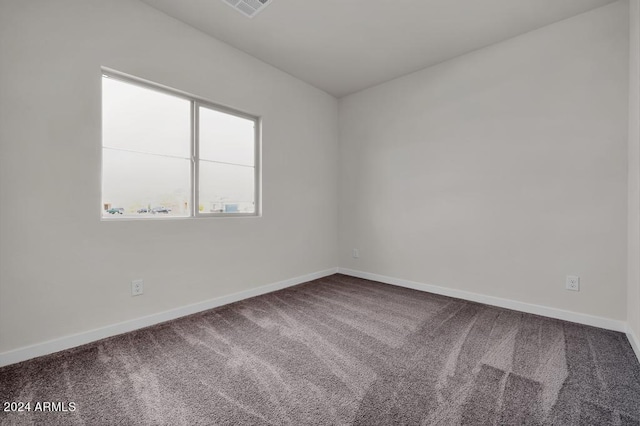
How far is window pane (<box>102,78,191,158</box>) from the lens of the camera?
7.32 ft

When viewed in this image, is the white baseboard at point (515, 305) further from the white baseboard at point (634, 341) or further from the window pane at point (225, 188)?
the window pane at point (225, 188)

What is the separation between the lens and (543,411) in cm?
136

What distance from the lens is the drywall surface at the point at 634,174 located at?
1922 millimetres

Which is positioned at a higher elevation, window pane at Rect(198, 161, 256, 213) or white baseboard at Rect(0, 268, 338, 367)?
window pane at Rect(198, 161, 256, 213)

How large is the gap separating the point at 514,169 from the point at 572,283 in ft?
3.76

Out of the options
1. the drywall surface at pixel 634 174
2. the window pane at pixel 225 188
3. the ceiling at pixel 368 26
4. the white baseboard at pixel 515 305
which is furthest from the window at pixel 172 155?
the drywall surface at pixel 634 174

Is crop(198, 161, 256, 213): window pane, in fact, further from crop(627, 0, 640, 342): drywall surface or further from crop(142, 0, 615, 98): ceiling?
crop(627, 0, 640, 342): drywall surface

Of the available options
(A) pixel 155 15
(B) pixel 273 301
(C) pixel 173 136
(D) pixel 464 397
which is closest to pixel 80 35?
(A) pixel 155 15

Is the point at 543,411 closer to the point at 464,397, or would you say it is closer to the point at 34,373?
the point at 464,397

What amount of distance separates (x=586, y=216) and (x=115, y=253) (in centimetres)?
396

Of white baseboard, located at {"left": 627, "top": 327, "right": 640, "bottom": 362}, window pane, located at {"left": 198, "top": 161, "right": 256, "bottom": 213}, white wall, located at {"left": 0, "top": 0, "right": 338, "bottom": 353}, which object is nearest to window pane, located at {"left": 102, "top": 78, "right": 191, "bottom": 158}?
white wall, located at {"left": 0, "top": 0, "right": 338, "bottom": 353}

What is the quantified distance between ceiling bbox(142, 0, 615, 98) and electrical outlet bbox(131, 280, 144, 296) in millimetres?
2348

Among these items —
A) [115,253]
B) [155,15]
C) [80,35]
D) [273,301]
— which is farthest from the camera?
[273,301]

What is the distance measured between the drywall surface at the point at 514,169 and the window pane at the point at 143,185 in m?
2.43
